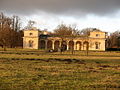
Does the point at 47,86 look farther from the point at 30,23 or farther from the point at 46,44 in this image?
the point at 30,23

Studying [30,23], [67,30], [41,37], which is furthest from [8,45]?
[30,23]

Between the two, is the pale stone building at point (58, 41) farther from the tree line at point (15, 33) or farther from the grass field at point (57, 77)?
the grass field at point (57, 77)

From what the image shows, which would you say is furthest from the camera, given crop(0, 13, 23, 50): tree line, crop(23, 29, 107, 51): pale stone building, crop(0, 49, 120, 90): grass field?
crop(23, 29, 107, 51): pale stone building

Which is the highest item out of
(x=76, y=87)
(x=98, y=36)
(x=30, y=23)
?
(x=30, y=23)

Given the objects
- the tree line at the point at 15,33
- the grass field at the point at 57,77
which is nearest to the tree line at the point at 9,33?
the tree line at the point at 15,33

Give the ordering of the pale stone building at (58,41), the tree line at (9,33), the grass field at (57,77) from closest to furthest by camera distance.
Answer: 1. the grass field at (57,77)
2. the tree line at (9,33)
3. the pale stone building at (58,41)

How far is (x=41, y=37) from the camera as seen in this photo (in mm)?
84500

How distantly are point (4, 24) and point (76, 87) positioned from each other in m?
72.5

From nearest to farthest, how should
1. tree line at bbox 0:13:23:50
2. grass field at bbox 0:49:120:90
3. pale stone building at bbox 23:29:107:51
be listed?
grass field at bbox 0:49:120:90, tree line at bbox 0:13:23:50, pale stone building at bbox 23:29:107:51

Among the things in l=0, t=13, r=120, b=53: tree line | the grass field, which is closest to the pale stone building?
l=0, t=13, r=120, b=53: tree line

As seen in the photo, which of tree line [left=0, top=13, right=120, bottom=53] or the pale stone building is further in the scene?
the pale stone building

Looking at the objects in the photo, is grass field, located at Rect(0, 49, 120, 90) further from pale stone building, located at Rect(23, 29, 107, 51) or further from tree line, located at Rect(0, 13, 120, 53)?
pale stone building, located at Rect(23, 29, 107, 51)

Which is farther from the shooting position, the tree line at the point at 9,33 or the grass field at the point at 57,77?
the tree line at the point at 9,33

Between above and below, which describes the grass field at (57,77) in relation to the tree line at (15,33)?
below
